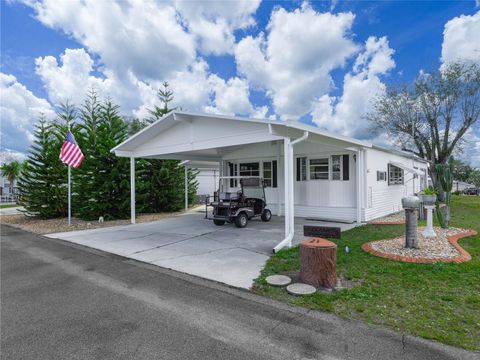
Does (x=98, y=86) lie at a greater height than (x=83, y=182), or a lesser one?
greater

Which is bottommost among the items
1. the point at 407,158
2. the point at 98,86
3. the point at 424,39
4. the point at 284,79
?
the point at 407,158

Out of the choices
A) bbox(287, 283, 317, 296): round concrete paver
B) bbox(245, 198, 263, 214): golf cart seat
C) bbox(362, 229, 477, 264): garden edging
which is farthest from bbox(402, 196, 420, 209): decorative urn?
bbox(245, 198, 263, 214): golf cart seat

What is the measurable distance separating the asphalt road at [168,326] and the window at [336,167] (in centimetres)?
738

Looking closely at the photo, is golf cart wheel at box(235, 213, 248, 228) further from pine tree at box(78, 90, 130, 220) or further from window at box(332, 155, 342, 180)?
pine tree at box(78, 90, 130, 220)

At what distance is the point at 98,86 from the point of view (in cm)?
1247

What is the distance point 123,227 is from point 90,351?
7916 mm

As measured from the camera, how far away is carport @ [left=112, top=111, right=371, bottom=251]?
20.9 ft

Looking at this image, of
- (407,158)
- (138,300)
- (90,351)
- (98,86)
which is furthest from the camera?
(407,158)

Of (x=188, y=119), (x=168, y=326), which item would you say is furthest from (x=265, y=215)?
(x=168, y=326)

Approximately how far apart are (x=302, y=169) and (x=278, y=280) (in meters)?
7.38

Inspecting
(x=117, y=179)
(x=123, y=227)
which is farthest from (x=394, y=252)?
(x=117, y=179)

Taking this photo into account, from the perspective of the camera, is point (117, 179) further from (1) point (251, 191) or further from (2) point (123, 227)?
(1) point (251, 191)

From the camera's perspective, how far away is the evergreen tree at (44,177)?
1235cm

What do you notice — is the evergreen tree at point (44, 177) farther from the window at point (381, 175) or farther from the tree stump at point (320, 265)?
the window at point (381, 175)
